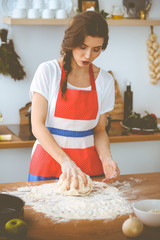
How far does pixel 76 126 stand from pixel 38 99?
264 millimetres

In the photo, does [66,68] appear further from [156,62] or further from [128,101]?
[156,62]

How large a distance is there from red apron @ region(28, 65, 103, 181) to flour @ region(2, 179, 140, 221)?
0.31m

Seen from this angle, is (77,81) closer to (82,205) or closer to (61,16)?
(82,205)

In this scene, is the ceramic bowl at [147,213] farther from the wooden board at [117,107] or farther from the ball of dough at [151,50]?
the ball of dough at [151,50]

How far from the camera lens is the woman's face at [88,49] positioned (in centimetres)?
182

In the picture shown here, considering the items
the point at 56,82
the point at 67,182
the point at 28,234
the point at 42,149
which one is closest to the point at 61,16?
the point at 56,82

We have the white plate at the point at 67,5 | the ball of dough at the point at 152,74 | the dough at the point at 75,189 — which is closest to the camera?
the dough at the point at 75,189

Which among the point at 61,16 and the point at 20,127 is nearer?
the point at 61,16

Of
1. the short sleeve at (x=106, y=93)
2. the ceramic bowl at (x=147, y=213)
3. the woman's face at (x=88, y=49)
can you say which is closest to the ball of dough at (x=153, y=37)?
the short sleeve at (x=106, y=93)

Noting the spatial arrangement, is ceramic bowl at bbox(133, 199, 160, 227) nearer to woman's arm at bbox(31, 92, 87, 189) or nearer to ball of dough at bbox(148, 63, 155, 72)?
woman's arm at bbox(31, 92, 87, 189)

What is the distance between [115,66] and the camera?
3545 millimetres

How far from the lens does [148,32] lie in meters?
3.58

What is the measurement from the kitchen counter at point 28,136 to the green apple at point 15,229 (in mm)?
1543

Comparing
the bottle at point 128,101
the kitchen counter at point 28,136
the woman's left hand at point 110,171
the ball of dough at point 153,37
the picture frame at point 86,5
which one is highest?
the picture frame at point 86,5
